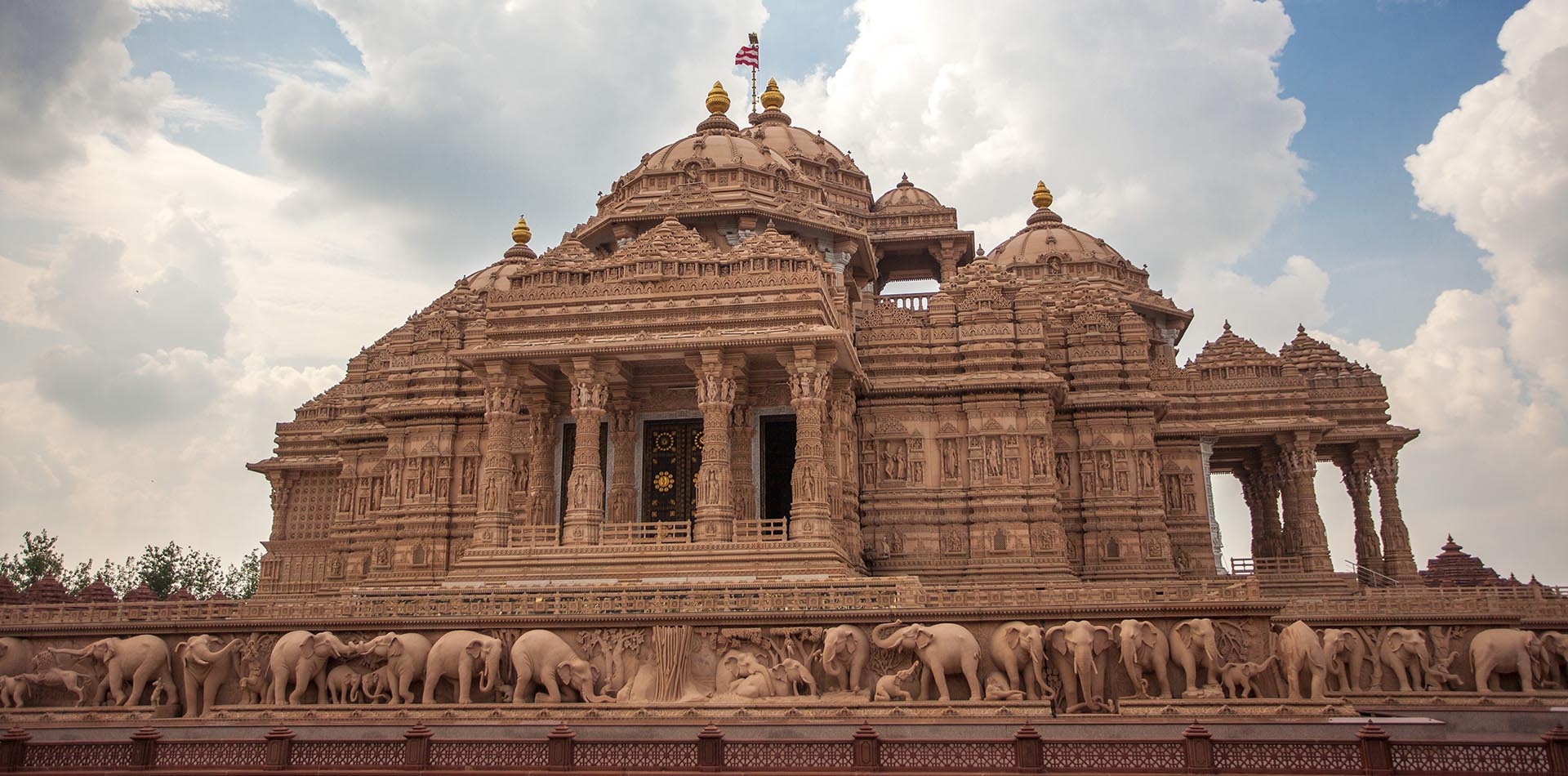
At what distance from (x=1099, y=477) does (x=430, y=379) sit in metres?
17.5

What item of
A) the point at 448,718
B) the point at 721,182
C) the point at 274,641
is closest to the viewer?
the point at 448,718

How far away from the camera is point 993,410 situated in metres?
29.0

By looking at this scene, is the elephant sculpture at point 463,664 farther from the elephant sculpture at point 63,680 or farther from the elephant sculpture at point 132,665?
the elephant sculpture at point 63,680

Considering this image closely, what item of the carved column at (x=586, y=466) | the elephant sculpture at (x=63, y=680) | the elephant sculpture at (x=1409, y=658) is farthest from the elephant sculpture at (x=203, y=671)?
the elephant sculpture at (x=1409, y=658)

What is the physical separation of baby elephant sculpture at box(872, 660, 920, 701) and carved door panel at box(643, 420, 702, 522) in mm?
9435

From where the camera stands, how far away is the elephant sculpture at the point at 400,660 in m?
19.7

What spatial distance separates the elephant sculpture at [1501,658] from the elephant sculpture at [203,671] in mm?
21019

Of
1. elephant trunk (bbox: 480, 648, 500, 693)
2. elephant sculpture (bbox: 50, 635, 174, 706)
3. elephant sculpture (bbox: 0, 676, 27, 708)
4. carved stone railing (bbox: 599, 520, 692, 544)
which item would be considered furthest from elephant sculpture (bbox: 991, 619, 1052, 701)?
elephant sculpture (bbox: 0, 676, 27, 708)

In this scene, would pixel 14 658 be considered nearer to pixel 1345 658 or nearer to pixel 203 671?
pixel 203 671

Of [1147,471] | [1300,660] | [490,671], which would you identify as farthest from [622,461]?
[1300,660]

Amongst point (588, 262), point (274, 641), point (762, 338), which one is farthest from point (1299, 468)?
point (274, 641)

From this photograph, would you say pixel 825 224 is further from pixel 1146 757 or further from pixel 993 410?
pixel 1146 757

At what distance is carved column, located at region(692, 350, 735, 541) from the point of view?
79.4 feet

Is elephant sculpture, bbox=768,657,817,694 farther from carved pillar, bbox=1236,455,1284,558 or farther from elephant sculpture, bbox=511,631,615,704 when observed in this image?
carved pillar, bbox=1236,455,1284,558
